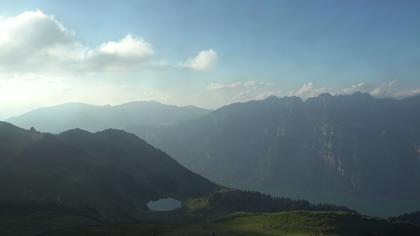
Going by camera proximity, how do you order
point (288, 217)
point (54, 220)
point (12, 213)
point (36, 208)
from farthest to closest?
point (36, 208), point (12, 213), point (54, 220), point (288, 217)

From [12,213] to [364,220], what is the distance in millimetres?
118110

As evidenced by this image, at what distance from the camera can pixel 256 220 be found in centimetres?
13038

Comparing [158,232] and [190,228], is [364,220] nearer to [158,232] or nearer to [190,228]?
[190,228]

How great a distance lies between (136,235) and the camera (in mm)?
107938

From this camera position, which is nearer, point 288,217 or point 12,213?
point 288,217

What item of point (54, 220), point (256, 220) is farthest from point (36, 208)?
point (256, 220)

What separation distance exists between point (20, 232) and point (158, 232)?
154ft

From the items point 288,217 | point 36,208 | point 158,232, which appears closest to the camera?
point 158,232

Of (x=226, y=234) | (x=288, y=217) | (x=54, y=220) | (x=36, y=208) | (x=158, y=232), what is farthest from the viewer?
(x=36, y=208)

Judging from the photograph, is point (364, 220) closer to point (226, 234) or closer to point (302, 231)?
point (302, 231)

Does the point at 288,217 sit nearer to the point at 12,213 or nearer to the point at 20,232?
the point at 20,232

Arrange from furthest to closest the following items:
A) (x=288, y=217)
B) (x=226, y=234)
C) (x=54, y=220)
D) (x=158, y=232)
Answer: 1. (x=54, y=220)
2. (x=288, y=217)
3. (x=158, y=232)
4. (x=226, y=234)

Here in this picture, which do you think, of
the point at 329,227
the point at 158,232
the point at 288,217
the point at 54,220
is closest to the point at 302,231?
the point at 329,227

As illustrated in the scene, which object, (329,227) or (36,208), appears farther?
Result: (36,208)
